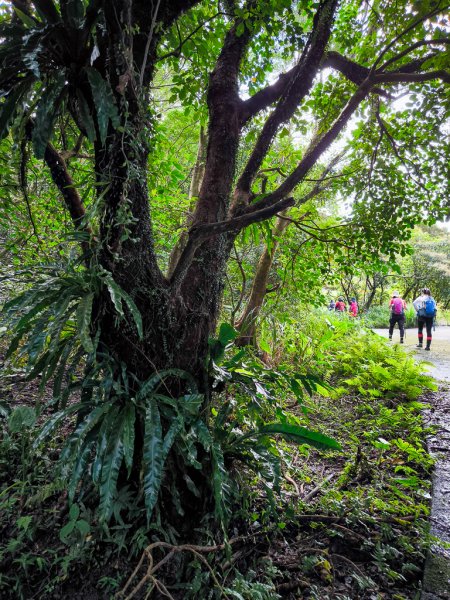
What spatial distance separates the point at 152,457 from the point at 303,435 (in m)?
0.95

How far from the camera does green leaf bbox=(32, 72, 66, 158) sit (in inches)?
59.2

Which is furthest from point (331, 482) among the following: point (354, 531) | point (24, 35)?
point (24, 35)

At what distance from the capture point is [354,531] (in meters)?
2.10

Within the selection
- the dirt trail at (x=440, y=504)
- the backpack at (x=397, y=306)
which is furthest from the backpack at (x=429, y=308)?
the dirt trail at (x=440, y=504)

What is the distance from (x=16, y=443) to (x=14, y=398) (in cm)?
76

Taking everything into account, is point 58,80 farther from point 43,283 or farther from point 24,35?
point 43,283

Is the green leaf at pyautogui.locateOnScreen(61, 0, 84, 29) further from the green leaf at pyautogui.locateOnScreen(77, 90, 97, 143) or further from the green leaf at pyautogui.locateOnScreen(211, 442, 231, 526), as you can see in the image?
the green leaf at pyautogui.locateOnScreen(211, 442, 231, 526)

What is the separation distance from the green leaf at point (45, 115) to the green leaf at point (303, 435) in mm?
2006

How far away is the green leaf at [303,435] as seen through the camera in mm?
1939

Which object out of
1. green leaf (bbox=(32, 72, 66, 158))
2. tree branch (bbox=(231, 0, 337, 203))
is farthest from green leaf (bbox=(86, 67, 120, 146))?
tree branch (bbox=(231, 0, 337, 203))

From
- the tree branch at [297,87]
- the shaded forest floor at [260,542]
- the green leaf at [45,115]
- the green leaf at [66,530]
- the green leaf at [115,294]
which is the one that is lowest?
the shaded forest floor at [260,542]

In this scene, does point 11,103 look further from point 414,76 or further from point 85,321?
point 414,76

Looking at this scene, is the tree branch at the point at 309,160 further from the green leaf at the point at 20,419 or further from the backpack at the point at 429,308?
the backpack at the point at 429,308

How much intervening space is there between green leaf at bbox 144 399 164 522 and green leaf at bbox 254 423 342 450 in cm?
76
